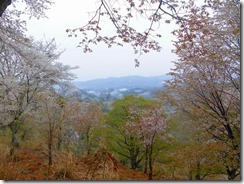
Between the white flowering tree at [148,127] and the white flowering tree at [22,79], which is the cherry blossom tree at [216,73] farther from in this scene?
the white flowering tree at [22,79]

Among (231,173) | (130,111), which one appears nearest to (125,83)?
(130,111)

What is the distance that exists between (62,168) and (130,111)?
4.34 ft

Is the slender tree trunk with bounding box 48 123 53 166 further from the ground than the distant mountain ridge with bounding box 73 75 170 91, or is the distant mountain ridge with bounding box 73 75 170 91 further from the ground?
the distant mountain ridge with bounding box 73 75 170 91

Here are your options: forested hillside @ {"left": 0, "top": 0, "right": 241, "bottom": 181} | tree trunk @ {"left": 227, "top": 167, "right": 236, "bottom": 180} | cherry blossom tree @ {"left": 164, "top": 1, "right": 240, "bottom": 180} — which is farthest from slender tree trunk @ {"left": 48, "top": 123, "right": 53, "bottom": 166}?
tree trunk @ {"left": 227, "top": 167, "right": 236, "bottom": 180}

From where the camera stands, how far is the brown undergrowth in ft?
7.88

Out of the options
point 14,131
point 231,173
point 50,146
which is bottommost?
point 231,173

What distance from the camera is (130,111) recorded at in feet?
11.9

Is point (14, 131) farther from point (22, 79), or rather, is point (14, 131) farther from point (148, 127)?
point (148, 127)

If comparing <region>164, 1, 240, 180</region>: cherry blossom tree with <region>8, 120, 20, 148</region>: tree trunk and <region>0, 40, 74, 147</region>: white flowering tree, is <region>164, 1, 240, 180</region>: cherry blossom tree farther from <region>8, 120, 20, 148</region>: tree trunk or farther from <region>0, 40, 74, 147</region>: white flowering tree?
<region>8, 120, 20, 148</region>: tree trunk

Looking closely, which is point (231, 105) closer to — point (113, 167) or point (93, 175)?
point (113, 167)

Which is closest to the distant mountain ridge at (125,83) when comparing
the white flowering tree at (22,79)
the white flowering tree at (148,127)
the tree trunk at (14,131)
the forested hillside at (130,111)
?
the forested hillside at (130,111)

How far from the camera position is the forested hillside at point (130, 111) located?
7.83 ft

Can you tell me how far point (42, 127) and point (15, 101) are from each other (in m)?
0.81

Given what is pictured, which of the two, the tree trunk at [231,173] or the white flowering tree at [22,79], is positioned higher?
the white flowering tree at [22,79]
